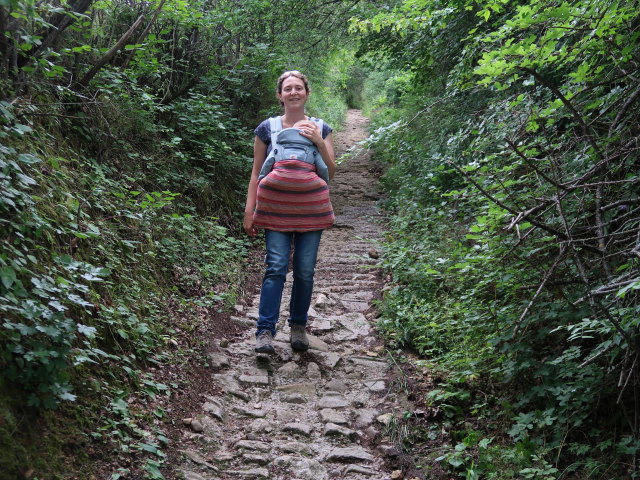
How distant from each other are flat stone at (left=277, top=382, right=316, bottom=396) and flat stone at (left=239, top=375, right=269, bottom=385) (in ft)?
0.44

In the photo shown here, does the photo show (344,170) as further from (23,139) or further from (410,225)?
(23,139)

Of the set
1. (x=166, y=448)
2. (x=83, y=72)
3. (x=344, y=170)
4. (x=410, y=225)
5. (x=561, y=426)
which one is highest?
(x=344, y=170)

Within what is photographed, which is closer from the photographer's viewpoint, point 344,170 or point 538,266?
point 538,266

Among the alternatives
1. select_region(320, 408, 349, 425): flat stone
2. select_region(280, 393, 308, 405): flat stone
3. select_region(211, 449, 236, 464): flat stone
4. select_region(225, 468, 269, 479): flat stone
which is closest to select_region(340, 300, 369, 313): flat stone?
select_region(280, 393, 308, 405): flat stone

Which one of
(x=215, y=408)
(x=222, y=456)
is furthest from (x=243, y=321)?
(x=222, y=456)

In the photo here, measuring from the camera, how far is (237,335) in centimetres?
495

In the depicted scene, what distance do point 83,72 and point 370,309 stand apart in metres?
3.69

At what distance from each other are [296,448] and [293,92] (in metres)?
2.58

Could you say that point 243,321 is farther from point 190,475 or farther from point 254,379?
point 190,475

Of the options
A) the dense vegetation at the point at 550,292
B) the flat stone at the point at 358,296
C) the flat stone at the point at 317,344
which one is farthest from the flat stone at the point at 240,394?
the flat stone at the point at 358,296

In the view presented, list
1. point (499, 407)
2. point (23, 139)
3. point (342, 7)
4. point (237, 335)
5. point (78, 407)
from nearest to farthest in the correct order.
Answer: point (78, 407), point (499, 407), point (23, 139), point (237, 335), point (342, 7)

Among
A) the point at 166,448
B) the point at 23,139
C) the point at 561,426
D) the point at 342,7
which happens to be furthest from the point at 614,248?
the point at 342,7

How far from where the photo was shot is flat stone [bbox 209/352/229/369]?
4236mm

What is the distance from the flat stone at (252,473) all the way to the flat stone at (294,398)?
870 mm
